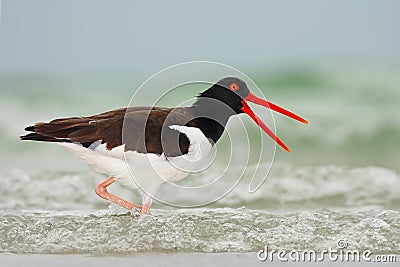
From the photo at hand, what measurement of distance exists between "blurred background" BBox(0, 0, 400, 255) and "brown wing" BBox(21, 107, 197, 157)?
0.82 m

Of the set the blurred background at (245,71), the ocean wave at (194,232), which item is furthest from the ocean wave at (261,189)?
the ocean wave at (194,232)

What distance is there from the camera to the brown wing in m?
2.27

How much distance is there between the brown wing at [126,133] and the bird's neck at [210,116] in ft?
0.31

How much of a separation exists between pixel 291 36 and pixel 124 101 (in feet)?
3.00

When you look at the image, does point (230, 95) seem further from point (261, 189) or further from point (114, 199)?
point (261, 189)

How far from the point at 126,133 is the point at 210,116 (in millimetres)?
328

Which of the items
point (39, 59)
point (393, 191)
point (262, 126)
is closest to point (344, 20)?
point (393, 191)

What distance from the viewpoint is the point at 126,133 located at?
2.28m

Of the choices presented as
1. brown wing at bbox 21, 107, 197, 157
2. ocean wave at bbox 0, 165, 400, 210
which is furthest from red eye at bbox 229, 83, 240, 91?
ocean wave at bbox 0, 165, 400, 210

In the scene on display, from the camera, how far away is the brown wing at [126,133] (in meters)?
2.27

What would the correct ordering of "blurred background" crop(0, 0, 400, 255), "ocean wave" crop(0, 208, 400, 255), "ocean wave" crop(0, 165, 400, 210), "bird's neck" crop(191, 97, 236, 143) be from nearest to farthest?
1. "ocean wave" crop(0, 208, 400, 255)
2. "bird's neck" crop(191, 97, 236, 143)
3. "ocean wave" crop(0, 165, 400, 210)
4. "blurred background" crop(0, 0, 400, 255)

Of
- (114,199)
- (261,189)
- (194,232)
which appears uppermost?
(261,189)

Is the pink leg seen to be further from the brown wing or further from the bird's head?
the bird's head

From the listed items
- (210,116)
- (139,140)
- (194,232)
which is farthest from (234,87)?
(194,232)
